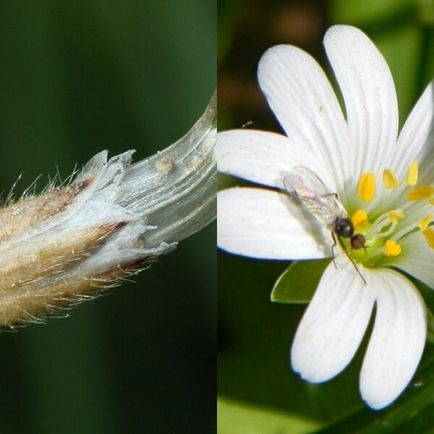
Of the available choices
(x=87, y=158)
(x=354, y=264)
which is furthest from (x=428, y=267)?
(x=87, y=158)

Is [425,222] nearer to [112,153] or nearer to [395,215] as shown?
[395,215]

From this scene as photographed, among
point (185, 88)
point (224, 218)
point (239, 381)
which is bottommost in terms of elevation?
point (239, 381)

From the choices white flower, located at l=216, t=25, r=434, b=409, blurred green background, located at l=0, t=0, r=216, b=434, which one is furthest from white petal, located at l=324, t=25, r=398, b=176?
blurred green background, located at l=0, t=0, r=216, b=434

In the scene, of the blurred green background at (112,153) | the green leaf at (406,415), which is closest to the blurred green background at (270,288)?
the green leaf at (406,415)

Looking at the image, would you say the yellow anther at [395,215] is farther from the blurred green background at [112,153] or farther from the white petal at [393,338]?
the blurred green background at [112,153]

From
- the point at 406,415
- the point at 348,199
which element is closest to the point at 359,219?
the point at 348,199

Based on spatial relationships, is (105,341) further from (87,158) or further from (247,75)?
(247,75)

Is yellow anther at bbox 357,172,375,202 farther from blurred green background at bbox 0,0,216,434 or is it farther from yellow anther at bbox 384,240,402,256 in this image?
blurred green background at bbox 0,0,216,434

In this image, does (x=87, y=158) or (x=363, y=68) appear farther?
(x=87, y=158)
